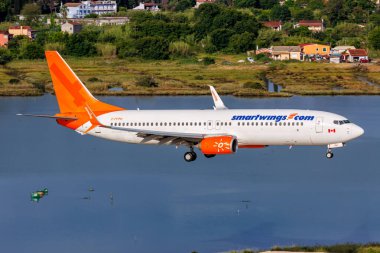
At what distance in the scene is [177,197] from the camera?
10344cm

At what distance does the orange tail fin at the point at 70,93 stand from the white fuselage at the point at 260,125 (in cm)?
458

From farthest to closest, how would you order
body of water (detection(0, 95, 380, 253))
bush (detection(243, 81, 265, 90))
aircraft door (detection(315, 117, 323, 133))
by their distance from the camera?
1. bush (detection(243, 81, 265, 90))
2. aircraft door (detection(315, 117, 323, 133))
3. body of water (detection(0, 95, 380, 253))

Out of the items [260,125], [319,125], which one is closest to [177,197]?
[260,125]

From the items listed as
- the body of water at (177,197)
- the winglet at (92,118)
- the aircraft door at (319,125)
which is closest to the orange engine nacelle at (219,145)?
the body of water at (177,197)

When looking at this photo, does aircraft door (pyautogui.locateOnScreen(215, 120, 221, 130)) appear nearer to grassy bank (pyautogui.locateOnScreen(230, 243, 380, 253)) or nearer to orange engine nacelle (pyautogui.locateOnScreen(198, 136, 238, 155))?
orange engine nacelle (pyautogui.locateOnScreen(198, 136, 238, 155))

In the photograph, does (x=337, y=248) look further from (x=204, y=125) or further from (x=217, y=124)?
(x=204, y=125)

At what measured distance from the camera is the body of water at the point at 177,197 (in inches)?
3543

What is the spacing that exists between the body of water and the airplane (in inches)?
182

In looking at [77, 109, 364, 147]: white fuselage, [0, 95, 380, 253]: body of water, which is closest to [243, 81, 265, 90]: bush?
[0, 95, 380, 253]: body of water

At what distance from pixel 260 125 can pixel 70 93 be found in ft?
68.5

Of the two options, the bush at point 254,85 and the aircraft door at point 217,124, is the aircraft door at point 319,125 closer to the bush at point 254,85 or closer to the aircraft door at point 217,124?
the aircraft door at point 217,124

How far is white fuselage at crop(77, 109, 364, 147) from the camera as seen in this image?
103 m

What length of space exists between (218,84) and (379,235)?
363ft

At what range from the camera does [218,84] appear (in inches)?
7810
